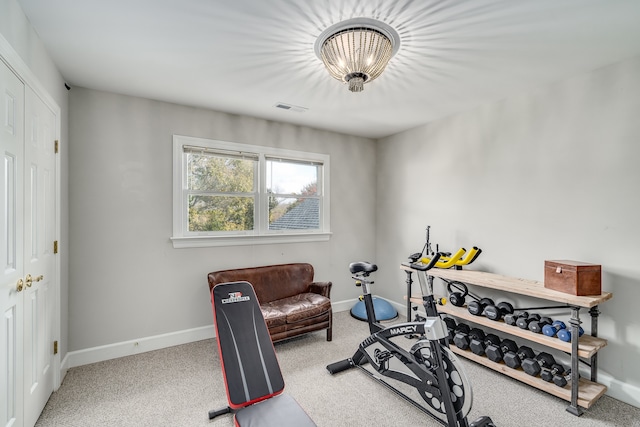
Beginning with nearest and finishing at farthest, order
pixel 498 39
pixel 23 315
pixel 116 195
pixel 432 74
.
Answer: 1. pixel 23 315
2. pixel 498 39
3. pixel 432 74
4. pixel 116 195

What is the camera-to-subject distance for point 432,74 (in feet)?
8.47

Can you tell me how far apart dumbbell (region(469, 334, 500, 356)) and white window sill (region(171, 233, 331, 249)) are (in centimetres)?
222

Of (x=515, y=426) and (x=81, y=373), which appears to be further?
(x=81, y=373)

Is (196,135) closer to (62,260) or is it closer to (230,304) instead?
(62,260)

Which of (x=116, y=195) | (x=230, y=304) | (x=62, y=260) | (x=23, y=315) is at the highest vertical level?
(x=116, y=195)

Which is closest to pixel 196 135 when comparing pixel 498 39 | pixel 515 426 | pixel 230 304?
→ pixel 230 304

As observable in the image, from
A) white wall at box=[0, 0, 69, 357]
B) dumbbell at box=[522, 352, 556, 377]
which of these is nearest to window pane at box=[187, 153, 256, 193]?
white wall at box=[0, 0, 69, 357]

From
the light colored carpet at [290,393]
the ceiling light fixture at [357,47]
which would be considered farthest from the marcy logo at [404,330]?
the ceiling light fixture at [357,47]

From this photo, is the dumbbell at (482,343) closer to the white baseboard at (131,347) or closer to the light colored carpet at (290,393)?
the light colored carpet at (290,393)

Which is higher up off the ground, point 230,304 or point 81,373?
point 230,304

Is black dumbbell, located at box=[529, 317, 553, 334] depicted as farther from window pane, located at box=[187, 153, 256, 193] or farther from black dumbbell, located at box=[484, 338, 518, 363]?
window pane, located at box=[187, 153, 256, 193]

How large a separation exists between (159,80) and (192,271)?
2.00m

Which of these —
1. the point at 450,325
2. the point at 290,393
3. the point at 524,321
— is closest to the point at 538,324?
the point at 524,321

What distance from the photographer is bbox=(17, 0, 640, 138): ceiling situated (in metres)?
1.77
